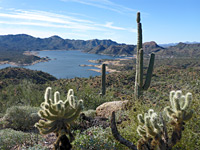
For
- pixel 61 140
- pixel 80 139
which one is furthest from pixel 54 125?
pixel 80 139

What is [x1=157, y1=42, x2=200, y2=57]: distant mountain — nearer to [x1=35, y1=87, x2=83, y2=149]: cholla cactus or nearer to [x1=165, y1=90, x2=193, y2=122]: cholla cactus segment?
[x1=165, y1=90, x2=193, y2=122]: cholla cactus segment

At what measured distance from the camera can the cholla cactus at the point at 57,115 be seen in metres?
2.94

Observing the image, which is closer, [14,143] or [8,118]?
[14,143]

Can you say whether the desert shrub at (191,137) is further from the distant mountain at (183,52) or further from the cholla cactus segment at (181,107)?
the distant mountain at (183,52)

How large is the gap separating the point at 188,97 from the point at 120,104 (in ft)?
16.7

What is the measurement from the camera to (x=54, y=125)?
10.1 ft

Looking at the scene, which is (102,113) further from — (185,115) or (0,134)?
(185,115)

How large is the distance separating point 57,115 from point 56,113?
0.05m

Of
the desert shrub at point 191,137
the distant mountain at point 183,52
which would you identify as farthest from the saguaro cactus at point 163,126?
the distant mountain at point 183,52

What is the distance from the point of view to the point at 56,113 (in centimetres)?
295

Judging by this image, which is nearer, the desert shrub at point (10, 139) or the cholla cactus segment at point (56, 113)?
the cholla cactus segment at point (56, 113)

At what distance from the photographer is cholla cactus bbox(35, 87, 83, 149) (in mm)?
2940

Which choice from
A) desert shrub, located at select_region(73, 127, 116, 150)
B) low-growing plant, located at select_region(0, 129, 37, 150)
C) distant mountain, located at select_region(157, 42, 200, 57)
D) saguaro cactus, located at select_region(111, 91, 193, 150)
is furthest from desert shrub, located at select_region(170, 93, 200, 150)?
distant mountain, located at select_region(157, 42, 200, 57)

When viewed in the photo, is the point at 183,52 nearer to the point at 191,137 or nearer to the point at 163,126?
the point at 191,137
